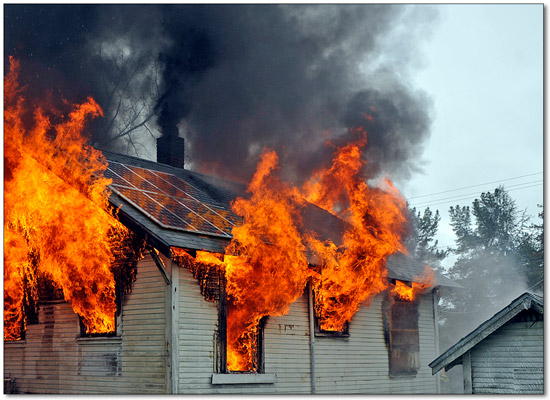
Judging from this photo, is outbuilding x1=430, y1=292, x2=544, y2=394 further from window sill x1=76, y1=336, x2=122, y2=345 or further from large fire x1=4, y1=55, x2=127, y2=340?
large fire x1=4, y1=55, x2=127, y2=340

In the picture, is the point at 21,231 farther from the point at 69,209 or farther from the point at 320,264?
the point at 320,264

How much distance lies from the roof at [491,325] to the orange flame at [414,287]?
5.90 metres

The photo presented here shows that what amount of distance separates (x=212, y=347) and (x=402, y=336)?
7.01 meters

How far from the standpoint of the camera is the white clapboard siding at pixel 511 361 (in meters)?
11.7

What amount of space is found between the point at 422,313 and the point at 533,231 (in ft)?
22.6

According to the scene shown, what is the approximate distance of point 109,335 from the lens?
44.9 feet

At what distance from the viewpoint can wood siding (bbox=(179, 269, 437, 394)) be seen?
13.1 metres

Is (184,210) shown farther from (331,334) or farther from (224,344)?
(331,334)

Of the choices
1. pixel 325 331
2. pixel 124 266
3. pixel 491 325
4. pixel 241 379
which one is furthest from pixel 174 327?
pixel 491 325

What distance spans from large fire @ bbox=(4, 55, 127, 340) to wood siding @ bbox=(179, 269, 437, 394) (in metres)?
1.79

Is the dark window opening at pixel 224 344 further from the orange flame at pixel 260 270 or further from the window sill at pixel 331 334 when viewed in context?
the window sill at pixel 331 334

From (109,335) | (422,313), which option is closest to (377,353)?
(422,313)

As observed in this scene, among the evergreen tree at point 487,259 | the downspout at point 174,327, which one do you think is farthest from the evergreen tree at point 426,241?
the downspout at point 174,327

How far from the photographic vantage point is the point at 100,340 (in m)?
13.8
